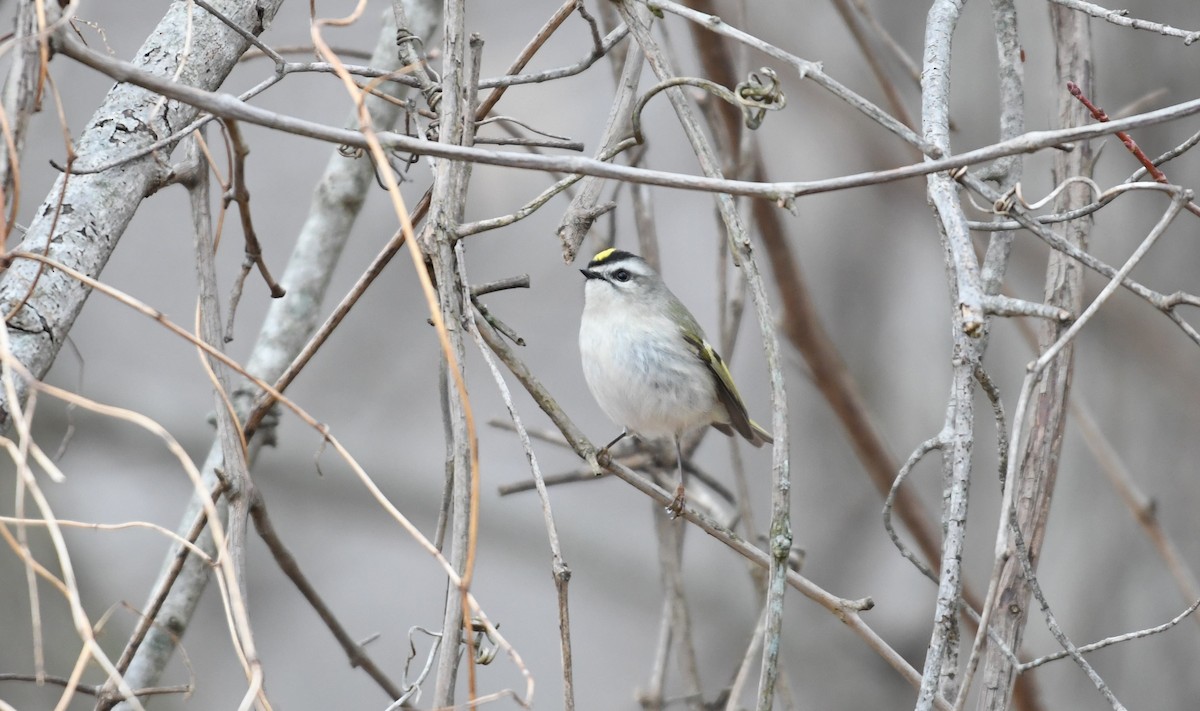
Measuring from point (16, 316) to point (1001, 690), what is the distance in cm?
164

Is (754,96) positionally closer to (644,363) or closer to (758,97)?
(758,97)

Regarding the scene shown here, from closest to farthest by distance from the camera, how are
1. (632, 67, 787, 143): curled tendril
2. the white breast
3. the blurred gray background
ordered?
(632, 67, 787, 143): curled tendril → the white breast → the blurred gray background

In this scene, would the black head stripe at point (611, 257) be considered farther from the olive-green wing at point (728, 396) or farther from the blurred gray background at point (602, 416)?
the blurred gray background at point (602, 416)

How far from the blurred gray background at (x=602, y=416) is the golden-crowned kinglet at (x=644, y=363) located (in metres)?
1.71

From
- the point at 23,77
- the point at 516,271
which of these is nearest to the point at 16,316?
the point at 23,77

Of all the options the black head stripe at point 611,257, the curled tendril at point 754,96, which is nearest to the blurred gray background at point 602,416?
the black head stripe at point 611,257

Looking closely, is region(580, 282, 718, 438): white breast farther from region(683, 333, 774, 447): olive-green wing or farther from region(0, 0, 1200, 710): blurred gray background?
region(0, 0, 1200, 710): blurred gray background

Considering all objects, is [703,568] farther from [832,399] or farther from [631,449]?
[832,399]

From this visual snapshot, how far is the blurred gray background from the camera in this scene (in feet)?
17.5

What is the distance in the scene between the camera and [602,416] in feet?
21.4

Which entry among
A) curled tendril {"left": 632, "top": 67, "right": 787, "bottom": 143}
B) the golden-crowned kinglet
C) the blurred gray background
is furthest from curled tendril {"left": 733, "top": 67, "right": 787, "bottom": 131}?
the blurred gray background

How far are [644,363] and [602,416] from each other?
2943mm

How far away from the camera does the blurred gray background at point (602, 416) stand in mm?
5340

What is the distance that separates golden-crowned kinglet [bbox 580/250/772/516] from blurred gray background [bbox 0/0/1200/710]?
5.60ft
